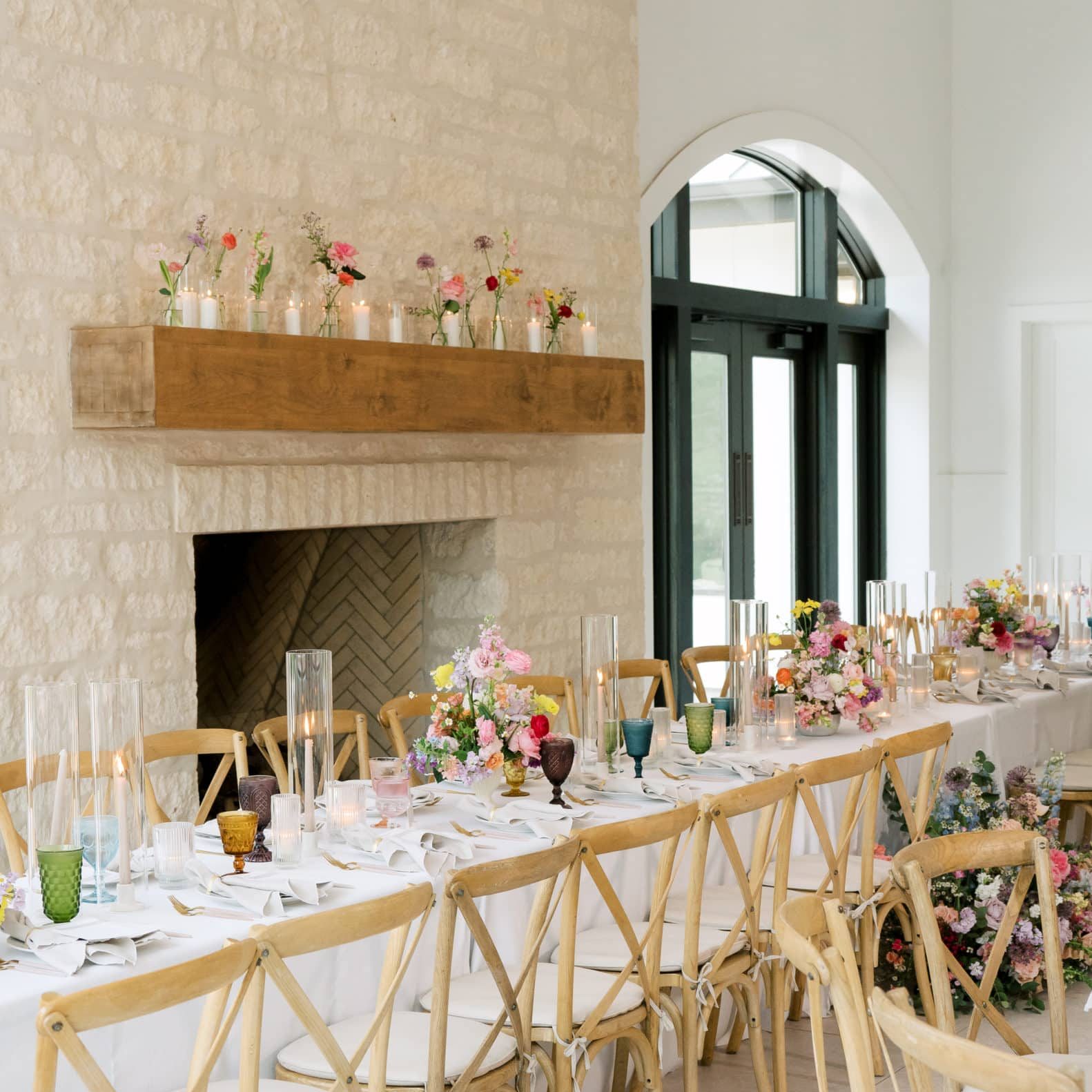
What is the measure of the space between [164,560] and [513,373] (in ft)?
4.95

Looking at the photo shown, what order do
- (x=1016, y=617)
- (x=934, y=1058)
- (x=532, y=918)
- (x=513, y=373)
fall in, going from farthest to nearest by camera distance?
1. (x=1016, y=617)
2. (x=513, y=373)
3. (x=532, y=918)
4. (x=934, y=1058)

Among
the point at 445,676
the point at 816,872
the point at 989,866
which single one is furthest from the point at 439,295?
the point at 989,866

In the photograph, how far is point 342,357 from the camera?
4754 millimetres

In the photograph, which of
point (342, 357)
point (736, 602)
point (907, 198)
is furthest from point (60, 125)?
point (907, 198)

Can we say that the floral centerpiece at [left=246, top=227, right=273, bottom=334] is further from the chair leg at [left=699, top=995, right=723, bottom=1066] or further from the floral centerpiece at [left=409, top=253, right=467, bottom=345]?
the chair leg at [left=699, top=995, right=723, bottom=1066]

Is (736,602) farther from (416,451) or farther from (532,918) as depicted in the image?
(532,918)

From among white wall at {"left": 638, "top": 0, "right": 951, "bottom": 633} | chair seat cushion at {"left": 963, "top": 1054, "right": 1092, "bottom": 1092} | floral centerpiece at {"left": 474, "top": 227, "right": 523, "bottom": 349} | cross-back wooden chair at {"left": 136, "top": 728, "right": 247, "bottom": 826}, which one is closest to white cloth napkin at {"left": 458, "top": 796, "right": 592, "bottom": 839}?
cross-back wooden chair at {"left": 136, "top": 728, "right": 247, "bottom": 826}

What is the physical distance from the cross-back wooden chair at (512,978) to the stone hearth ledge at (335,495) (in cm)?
180

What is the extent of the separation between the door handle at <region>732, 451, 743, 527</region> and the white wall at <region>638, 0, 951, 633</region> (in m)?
1.22

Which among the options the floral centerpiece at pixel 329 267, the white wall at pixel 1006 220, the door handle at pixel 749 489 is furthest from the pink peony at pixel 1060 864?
the white wall at pixel 1006 220

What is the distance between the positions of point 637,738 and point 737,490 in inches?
165

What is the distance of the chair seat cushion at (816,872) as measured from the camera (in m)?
3.98

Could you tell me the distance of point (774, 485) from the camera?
855cm

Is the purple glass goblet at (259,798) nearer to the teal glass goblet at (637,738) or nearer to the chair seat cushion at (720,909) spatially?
the chair seat cushion at (720,909)
